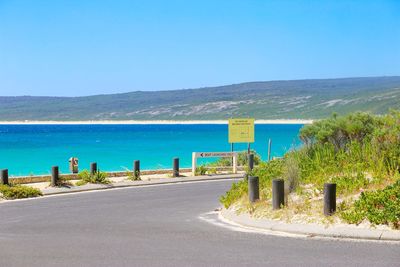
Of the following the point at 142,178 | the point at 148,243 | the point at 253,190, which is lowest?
the point at 142,178

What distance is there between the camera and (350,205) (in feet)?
45.3

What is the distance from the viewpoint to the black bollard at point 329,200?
44.0ft

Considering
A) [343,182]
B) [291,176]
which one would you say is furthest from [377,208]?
[291,176]

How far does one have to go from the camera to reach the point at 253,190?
15703 millimetres

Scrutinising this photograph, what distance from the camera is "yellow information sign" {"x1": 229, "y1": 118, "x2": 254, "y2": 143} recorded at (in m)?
32.6

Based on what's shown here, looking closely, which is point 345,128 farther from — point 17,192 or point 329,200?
point 329,200

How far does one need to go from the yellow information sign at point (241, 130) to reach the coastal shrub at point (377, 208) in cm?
1885

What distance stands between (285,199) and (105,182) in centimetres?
1175

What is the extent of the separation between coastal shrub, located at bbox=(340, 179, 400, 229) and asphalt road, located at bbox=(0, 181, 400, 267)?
1.07 meters

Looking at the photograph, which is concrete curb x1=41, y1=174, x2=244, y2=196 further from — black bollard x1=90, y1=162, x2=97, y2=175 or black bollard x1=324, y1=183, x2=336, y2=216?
black bollard x1=324, y1=183, x2=336, y2=216

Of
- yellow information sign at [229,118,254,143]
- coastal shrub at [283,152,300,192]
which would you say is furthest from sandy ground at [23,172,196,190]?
coastal shrub at [283,152,300,192]

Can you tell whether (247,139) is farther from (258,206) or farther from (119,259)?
(119,259)

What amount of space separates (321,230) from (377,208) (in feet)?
3.90

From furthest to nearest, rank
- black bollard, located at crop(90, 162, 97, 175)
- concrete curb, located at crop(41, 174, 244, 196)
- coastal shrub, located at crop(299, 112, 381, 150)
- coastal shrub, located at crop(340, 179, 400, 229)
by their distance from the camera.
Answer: coastal shrub, located at crop(299, 112, 381, 150) < black bollard, located at crop(90, 162, 97, 175) < concrete curb, located at crop(41, 174, 244, 196) < coastal shrub, located at crop(340, 179, 400, 229)
